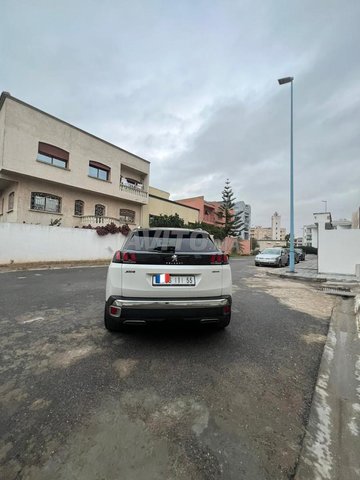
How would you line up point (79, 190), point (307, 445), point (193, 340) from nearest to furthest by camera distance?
1. point (307, 445)
2. point (193, 340)
3. point (79, 190)

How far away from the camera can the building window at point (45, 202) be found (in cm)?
1609

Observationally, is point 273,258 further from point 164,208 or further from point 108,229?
point 164,208

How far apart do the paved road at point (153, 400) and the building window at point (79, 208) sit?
1576 centimetres

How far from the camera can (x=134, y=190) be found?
21656mm

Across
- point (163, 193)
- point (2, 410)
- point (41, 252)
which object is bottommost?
point (2, 410)

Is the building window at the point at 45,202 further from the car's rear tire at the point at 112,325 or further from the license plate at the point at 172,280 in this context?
the license plate at the point at 172,280

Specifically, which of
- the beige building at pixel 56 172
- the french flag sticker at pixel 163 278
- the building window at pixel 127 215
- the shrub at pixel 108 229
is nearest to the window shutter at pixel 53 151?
the beige building at pixel 56 172

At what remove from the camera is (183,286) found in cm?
296

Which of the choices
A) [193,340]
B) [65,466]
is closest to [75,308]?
[193,340]

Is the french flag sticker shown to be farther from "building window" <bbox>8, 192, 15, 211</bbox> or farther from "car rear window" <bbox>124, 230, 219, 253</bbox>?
"building window" <bbox>8, 192, 15, 211</bbox>

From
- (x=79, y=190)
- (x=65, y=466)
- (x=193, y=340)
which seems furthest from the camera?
(x=79, y=190)

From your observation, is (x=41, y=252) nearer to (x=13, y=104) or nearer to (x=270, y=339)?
(x=13, y=104)

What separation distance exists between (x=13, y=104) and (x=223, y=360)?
1824 cm

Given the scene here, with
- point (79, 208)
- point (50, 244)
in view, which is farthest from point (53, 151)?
point (50, 244)
